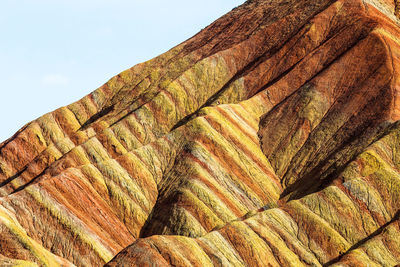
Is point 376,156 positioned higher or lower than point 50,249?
lower

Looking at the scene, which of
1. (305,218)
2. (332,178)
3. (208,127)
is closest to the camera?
(305,218)

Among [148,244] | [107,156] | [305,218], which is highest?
[107,156]

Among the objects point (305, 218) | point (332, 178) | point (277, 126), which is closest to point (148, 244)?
point (305, 218)

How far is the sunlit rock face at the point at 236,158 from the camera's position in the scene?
71.7m

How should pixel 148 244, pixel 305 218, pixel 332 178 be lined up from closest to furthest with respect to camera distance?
pixel 148 244, pixel 305 218, pixel 332 178

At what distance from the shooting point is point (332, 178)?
79.5 meters

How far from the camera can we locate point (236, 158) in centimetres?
9044

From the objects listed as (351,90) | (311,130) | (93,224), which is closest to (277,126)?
(311,130)

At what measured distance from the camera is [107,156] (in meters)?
97.7

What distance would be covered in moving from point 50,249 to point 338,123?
3744 cm

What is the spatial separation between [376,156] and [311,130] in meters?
16.4

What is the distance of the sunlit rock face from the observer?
71.7 meters

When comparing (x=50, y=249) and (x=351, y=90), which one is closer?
(x=50, y=249)

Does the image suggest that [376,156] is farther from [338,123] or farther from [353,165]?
[338,123]
